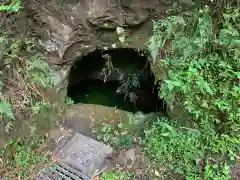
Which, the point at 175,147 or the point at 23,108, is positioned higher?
the point at 23,108

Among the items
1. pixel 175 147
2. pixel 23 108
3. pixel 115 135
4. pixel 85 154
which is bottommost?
pixel 85 154

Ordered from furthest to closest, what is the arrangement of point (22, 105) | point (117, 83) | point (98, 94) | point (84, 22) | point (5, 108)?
point (117, 83), point (98, 94), point (84, 22), point (22, 105), point (5, 108)

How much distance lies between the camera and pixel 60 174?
423 centimetres

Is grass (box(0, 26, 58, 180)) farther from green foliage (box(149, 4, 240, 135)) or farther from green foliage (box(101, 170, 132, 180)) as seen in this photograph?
green foliage (box(149, 4, 240, 135))

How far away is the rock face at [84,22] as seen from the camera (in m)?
4.48

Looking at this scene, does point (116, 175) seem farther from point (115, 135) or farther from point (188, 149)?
point (188, 149)

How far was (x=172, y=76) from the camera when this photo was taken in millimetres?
3941

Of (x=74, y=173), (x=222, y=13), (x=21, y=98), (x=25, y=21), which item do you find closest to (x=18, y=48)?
(x=25, y=21)

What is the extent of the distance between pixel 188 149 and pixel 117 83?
299cm

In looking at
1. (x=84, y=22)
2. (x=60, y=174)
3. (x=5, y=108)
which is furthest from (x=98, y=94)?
(x=5, y=108)

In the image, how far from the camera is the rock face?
14.7ft

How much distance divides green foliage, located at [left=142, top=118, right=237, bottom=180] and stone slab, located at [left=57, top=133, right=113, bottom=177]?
64 cm

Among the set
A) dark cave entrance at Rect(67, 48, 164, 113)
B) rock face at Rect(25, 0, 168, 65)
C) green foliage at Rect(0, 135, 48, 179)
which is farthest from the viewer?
dark cave entrance at Rect(67, 48, 164, 113)

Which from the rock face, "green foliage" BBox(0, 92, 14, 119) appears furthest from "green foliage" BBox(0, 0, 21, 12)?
"green foliage" BBox(0, 92, 14, 119)
